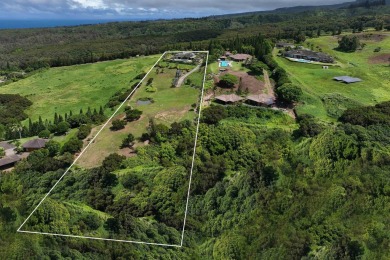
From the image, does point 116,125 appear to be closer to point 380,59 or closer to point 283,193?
point 283,193

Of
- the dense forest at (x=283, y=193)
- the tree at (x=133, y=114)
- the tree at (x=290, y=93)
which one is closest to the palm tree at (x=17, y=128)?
the dense forest at (x=283, y=193)

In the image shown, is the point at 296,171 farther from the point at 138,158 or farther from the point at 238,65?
the point at 238,65

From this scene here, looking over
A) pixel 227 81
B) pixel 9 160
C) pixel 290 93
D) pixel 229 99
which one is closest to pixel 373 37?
pixel 290 93

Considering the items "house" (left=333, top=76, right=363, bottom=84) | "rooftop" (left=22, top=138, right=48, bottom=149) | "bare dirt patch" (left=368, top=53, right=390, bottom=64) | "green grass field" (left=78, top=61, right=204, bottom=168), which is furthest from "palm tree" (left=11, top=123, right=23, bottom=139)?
"bare dirt patch" (left=368, top=53, right=390, bottom=64)

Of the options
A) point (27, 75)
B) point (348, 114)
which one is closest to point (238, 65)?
point (348, 114)

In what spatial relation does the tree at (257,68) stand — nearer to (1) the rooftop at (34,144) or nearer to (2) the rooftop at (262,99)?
(2) the rooftop at (262,99)
